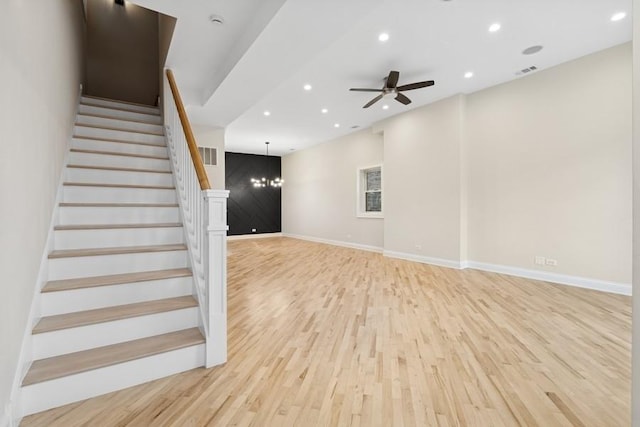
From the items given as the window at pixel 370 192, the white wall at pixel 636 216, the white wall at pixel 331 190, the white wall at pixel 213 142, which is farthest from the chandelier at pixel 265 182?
the white wall at pixel 636 216

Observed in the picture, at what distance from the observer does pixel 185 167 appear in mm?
2791

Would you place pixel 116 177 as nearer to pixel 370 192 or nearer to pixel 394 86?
pixel 394 86

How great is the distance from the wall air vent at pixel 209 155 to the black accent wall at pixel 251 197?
146 inches

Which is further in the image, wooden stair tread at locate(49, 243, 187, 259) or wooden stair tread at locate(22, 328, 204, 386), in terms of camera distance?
wooden stair tread at locate(49, 243, 187, 259)

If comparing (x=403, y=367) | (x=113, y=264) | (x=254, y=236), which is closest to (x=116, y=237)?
(x=113, y=264)

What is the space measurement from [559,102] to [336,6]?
390 cm

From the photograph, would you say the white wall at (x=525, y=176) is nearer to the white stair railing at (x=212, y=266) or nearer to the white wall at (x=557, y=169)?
the white wall at (x=557, y=169)

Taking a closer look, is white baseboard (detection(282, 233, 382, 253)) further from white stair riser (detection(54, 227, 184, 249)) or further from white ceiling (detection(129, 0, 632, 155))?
white stair riser (detection(54, 227, 184, 249))

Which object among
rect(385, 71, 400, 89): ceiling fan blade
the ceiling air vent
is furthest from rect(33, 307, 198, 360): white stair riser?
the ceiling air vent

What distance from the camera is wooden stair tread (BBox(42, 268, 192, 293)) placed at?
6.30 ft

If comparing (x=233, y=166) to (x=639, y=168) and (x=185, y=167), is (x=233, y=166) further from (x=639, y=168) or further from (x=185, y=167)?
(x=639, y=168)

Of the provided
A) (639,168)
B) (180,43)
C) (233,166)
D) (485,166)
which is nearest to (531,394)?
(639,168)

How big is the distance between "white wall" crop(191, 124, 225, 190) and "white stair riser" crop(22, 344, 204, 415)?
15.2 ft

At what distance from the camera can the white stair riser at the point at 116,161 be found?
10.2 feet
